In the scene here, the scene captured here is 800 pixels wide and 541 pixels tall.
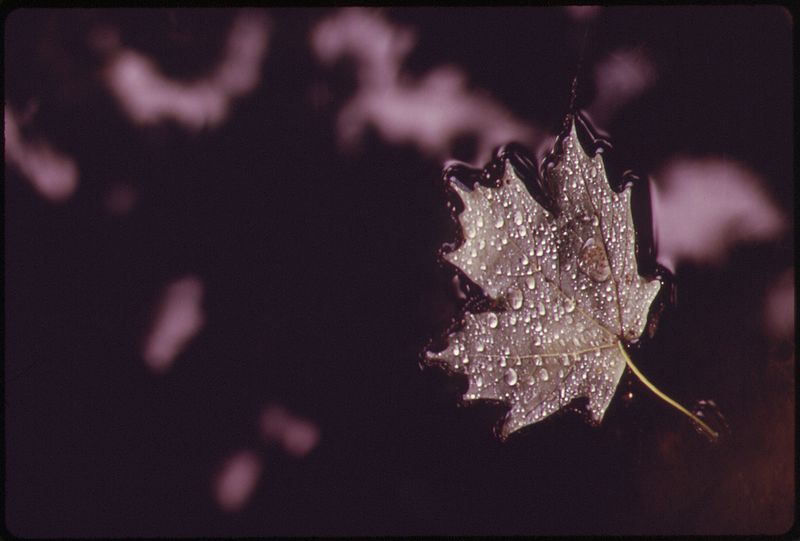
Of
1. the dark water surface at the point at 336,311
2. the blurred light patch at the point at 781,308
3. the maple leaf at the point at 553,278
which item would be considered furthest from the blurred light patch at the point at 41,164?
the blurred light patch at the point at 781,308

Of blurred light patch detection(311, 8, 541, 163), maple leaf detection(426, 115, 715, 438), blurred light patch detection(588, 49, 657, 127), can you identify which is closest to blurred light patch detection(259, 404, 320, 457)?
maple leaf detection(426, 115, 715, 438)

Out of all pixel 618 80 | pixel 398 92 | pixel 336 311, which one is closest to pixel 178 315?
pixel 336 311

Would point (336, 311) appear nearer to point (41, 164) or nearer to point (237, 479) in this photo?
point (237, 479)

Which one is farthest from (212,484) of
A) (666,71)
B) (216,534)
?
(666,71)

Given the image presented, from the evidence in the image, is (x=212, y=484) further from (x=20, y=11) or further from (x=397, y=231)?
(x=20, y=11)

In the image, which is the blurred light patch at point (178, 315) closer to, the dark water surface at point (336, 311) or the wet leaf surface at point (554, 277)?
the dark water surface at point (336, 311)

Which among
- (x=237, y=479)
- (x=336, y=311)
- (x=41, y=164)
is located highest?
(x=41, y=164)

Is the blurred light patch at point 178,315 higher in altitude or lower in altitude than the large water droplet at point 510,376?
higher
